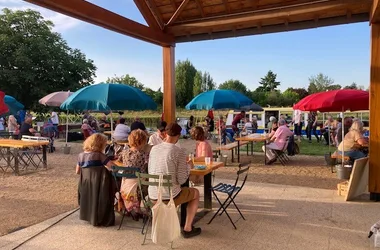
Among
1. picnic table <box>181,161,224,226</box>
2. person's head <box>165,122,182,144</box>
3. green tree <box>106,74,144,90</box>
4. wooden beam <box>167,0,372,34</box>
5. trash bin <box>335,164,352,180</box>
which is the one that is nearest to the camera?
person's head <box>165,122,182,144</box>

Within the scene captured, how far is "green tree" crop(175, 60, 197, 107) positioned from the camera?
44.5 meters

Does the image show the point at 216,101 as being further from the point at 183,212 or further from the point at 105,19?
the point at 183,212

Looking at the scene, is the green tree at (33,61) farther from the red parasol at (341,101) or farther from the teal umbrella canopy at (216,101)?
the red parasol at (341,101)

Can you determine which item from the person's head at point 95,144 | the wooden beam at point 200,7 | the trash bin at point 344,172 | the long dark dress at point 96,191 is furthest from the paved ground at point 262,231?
the wooden beam at point 200,7

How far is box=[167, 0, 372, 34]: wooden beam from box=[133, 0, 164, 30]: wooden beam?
1.29 ft

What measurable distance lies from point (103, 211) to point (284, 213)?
256 cm

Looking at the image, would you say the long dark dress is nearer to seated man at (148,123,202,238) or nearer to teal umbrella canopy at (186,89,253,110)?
seated man at (148,123,202,238)

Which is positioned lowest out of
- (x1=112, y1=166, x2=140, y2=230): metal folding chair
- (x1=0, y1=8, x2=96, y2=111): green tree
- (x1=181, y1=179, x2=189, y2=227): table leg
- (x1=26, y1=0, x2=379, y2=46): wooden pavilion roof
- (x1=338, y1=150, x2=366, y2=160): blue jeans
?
(x1=181, y1=179, x2=189, y2=227): table leg

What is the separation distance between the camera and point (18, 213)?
5.16 metres

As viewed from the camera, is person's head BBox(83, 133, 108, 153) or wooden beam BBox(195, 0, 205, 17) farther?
wooden beam BBox(195, 0, 205, 17)

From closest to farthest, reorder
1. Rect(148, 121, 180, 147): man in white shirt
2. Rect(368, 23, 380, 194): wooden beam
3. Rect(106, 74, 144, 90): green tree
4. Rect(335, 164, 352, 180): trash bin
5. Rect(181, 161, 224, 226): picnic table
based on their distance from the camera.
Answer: Rect(181, 161, 224, 226): picnic table
Rect(368, 23, 380, 194): wooden beam
Rect(148, 121, 180, 147): man in white shirt
Rect(335, 164, 352, 180): trash bin
Rect(106, 74, 144, 90): green tree

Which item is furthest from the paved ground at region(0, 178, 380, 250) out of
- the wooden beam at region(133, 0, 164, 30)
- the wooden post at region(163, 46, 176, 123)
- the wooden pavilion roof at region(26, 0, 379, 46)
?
the wooden beam at region(133, 0, 164, 30)

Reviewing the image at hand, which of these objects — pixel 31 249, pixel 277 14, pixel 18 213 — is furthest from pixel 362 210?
pixel 18 213

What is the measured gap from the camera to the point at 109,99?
19.2 feet
